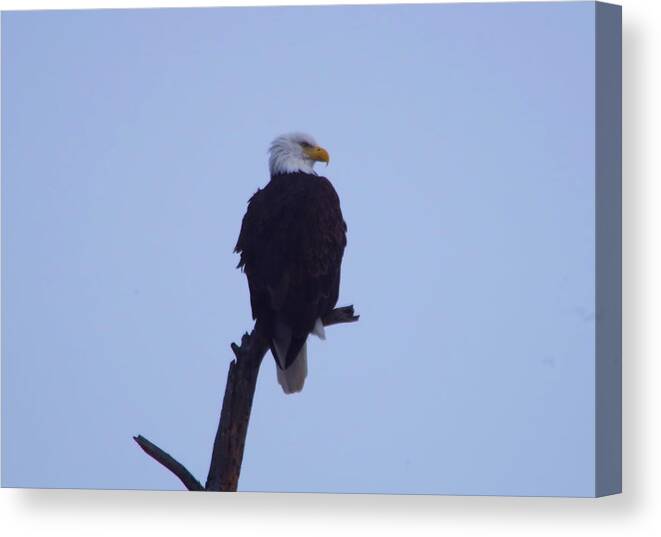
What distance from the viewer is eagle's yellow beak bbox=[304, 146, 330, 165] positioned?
18.6 ft

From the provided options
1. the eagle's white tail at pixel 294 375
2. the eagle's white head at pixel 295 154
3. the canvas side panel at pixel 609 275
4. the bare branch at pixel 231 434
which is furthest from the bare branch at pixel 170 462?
the canvas side panel at pixel 609 275

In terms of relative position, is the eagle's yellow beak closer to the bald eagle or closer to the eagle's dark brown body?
the bald eagle

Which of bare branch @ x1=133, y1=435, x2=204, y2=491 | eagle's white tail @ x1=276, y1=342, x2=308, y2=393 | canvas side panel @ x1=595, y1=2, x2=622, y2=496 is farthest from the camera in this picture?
eagle's white tail @ x1=276, y1=342, x2=308, y2=393

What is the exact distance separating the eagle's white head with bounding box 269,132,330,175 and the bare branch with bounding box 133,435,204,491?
1.12m

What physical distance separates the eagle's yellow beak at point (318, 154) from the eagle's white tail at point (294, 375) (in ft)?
2.38

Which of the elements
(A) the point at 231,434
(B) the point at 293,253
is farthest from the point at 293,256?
(A) the point at 231,434

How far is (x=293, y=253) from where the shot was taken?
19.0ft

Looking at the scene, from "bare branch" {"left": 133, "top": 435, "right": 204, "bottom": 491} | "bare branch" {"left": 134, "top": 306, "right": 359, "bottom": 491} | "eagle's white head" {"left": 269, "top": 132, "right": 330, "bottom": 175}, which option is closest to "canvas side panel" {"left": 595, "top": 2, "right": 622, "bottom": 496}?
"bare branch" {"left": 134, "top": 306, "right": 359, "bottom": 491}

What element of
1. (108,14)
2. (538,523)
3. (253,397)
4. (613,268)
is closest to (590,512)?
(538,523)

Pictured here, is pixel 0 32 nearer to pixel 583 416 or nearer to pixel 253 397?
pixel 253 397

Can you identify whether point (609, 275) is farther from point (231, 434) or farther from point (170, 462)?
point (170, 462)

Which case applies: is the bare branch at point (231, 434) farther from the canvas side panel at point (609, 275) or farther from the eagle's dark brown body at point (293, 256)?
the canvas side panel at point (609, 275)

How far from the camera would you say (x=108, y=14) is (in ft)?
19.0

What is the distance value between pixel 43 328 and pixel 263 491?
1031mm
